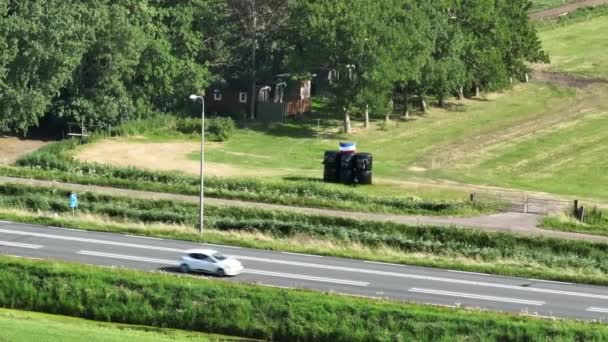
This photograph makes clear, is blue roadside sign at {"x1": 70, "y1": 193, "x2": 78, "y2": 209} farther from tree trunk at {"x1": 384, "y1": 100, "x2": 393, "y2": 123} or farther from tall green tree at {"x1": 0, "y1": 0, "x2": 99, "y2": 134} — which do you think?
tree trunk at {"x1": 384, "y1": 100, "x2": 393, "y2": 123}

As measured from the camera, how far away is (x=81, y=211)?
6881 cm

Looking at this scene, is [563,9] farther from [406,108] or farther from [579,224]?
[579,224]

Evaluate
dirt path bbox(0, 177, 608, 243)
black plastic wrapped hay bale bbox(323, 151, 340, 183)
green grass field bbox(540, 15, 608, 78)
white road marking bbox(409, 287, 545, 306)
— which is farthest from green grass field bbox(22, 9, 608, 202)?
white road marking bbox(409, 287, 545, 306)

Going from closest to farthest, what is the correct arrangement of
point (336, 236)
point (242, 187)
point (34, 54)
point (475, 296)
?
1. point (475, 296)
2. point (336, 236)
3. point (242, 187)
4. point (34, 54)

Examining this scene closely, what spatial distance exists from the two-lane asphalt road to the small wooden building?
138ft

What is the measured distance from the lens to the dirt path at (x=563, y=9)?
151350 mm

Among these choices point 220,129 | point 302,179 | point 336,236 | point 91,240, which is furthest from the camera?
point 220,129

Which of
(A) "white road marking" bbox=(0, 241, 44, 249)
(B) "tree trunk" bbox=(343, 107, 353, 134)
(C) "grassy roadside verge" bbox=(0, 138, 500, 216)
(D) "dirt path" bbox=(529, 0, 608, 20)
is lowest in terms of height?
(A) "white road marking" bbox=(0, 241, 44, 249)

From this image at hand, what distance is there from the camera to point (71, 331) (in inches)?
1885

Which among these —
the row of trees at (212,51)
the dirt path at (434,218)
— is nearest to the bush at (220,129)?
the row of trees at (212,51)

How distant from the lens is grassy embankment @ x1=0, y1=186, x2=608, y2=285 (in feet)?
195

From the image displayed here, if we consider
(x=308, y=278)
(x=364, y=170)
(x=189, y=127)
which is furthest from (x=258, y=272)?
(x=189, y=127)

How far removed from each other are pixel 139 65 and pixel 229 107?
34.2 feet

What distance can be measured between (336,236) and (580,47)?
82485 millimetres
